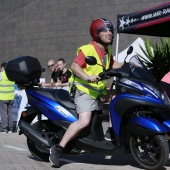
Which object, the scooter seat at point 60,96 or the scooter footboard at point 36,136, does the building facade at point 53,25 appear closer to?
the scooter seat at point 60,96

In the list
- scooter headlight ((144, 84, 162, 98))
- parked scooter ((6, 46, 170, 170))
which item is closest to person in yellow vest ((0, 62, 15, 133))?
parked scooter ((6, 46, 170, 170))

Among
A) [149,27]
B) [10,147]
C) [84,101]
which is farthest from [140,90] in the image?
[149,27]

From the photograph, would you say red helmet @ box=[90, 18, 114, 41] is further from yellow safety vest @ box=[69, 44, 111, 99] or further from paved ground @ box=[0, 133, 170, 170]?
paved ground @ box=[0, 133, 170, 170]

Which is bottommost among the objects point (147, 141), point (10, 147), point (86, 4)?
point (10, 147)

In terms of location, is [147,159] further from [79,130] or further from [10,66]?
[10,66]

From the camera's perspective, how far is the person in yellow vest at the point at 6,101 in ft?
39.8

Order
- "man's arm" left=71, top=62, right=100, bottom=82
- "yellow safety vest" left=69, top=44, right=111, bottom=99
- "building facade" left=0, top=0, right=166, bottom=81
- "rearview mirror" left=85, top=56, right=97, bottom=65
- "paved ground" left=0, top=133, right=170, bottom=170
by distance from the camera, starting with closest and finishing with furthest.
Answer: "rearview mirror" left=85, top=56, right=97, bottom=65 < "man's arm" left=71, top=62, right=100, bottom=82 < "yellow safety vest" left=69, top=44, right=111, bottom=99 < "paved ground" left=0, top=133, right=170, bottom=170 < "building facade" left=0, top=0, right=166, bottom=81

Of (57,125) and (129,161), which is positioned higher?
(57,125)

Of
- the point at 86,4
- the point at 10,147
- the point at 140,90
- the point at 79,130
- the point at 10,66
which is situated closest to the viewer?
the point at 140,90

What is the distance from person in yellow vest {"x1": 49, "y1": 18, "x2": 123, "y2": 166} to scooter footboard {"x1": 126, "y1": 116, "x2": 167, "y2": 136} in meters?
0.57

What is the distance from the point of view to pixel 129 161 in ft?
22.2

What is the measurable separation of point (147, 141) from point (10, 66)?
195cm

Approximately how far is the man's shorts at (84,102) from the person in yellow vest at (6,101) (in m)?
→ 6.23

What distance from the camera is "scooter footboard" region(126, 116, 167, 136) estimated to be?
552 cm
